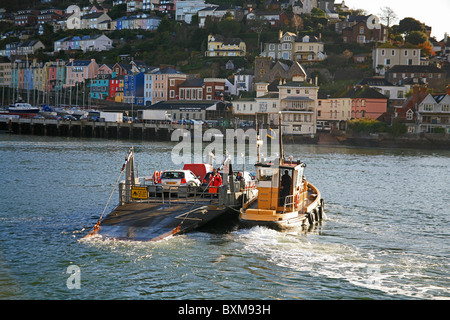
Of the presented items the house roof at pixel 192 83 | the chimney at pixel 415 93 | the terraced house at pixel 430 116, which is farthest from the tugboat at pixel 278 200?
the house roof at pixel 192 83

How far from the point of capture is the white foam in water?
70.7 feet

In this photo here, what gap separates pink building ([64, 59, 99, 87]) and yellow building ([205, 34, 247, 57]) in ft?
96.5

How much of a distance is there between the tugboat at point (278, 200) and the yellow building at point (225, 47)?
432 feet

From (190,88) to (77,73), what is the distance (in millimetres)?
43906

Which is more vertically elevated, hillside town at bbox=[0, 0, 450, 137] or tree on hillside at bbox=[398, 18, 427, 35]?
tree on hillside at bbox=[398, 18, 427, 35]

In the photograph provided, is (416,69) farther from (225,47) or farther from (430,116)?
(225,47)

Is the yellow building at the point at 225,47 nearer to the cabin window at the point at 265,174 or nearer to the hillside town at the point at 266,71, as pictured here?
the hillside town at the point at 266,71

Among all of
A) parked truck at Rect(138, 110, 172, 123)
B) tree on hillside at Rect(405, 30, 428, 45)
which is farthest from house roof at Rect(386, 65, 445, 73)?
parked truck at Rect(138, 110, 172, 123)

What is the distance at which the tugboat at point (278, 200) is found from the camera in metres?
28.2

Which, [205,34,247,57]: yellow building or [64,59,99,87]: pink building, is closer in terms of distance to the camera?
[205,34,247,57]: yellow building

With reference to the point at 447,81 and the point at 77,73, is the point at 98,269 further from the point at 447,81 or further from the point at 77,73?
the point at 77,73

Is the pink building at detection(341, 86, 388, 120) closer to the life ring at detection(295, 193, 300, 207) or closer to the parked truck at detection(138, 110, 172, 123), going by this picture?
the parked truck at detection(138, 110, 172, 123)

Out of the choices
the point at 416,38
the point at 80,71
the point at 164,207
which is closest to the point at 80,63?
the point at 80,71
